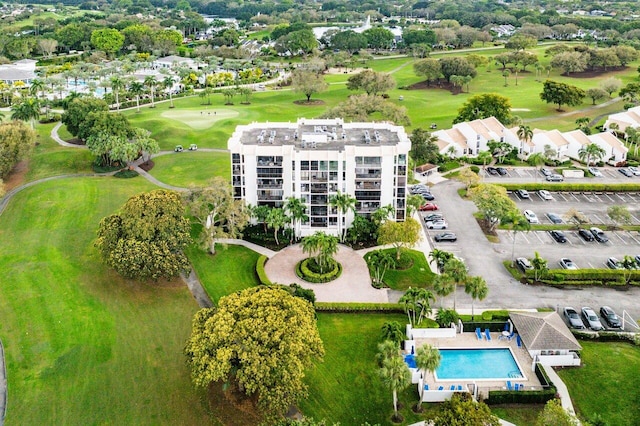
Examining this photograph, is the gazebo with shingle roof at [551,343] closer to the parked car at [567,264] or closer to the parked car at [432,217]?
the parked car at [567,264]

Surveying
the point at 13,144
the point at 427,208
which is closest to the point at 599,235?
the point at 427,208

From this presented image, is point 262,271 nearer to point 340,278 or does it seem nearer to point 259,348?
point 340,278

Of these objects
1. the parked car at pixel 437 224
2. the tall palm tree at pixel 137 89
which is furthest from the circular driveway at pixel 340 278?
the tall palm tree at pixel 137 89

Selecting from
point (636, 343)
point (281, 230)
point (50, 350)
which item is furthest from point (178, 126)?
point (636, 343)

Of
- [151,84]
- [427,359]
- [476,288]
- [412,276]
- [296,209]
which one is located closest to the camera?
[427,359]

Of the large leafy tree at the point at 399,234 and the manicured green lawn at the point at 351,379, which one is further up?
the large leafy tree at the point at 399,234

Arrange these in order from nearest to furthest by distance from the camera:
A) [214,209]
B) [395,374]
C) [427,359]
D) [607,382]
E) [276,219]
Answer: [395,374] < [427,359] < [607,382] < [214,209] < [276,219]
